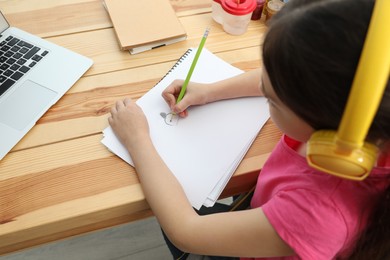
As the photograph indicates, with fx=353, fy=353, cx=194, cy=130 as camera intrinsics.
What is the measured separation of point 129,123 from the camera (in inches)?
25.7

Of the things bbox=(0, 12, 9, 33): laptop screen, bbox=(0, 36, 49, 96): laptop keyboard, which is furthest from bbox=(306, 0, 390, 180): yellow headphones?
bbox=(0, 12, 9, 33): laptop screen

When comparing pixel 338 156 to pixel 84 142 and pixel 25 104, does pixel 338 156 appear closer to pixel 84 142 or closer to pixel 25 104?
pixel 84 142

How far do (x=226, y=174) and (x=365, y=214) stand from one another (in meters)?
0.23

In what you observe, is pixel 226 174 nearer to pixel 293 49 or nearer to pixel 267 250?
pixel 267 250

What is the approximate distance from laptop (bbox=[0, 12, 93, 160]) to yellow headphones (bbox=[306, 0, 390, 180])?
21.0 inches

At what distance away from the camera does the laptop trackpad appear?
25.9 inches

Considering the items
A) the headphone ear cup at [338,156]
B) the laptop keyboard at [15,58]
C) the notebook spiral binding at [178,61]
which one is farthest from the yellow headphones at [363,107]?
the laptop keyboard at [15,58]

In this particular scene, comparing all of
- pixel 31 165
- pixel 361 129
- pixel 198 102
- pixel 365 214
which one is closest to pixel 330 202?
pixel 365 214

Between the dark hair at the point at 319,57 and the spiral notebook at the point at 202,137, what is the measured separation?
0.23m

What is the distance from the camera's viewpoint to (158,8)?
0.88 metres

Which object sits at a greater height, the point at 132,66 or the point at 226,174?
the point at 132,66

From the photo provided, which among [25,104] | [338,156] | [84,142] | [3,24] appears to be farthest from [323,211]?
[3,24]

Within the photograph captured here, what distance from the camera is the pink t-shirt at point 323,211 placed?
47 centimetres

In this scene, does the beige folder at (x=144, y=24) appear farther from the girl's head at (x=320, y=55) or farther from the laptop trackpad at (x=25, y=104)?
the girl's head at (x=320, y=55)
